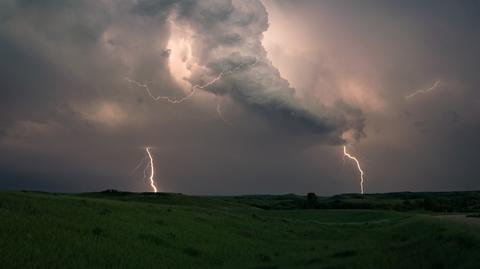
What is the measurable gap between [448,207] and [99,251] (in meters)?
91.1

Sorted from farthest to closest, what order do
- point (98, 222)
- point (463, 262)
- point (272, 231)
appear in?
point (272, 231), point (98, 222), point (463, 262)

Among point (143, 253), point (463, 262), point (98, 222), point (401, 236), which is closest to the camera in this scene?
point (463, 262)

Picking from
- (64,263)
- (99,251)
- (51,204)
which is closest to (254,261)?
(99,251)

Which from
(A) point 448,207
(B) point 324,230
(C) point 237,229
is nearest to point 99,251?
(C) point 237,229

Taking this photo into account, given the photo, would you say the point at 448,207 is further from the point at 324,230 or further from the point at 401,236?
the point at 401,236

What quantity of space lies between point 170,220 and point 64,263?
1629 centimetres

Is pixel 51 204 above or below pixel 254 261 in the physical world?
above

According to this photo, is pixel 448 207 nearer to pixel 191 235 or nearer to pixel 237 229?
pixel 237 229

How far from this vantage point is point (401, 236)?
35781 mm

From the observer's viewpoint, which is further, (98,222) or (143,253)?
(98,222)

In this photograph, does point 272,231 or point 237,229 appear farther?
point 272,231

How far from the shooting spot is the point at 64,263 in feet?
57.3

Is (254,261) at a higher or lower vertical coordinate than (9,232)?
lower

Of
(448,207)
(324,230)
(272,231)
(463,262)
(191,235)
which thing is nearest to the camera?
(463,262)
